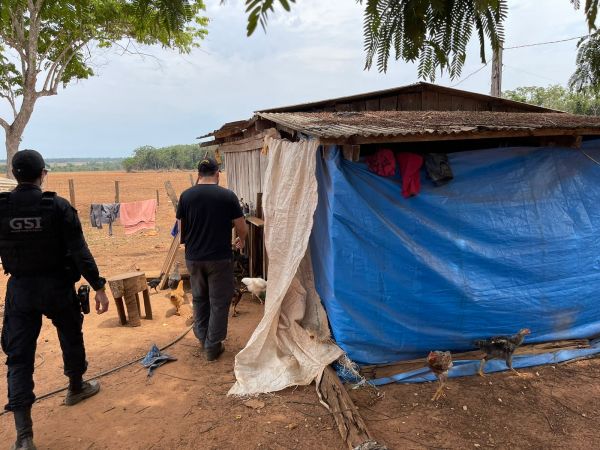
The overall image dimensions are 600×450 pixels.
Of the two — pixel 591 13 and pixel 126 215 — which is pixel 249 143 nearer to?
pixel 126 215

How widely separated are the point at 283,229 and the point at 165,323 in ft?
8.86

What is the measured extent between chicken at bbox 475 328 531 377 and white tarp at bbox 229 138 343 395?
147 cm

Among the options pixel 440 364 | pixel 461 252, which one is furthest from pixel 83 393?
pixel 461 252

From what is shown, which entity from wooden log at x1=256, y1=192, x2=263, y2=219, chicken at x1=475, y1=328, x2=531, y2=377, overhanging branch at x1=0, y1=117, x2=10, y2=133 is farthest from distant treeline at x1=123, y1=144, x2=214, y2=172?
chicken at x1=475, y1=328, x2=531, y2=377

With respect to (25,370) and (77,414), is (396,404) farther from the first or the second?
(25,370)

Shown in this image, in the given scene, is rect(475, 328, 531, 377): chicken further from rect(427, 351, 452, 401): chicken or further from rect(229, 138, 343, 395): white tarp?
rect(229, 138, 343, 395): white tarp

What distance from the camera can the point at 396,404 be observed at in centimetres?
392

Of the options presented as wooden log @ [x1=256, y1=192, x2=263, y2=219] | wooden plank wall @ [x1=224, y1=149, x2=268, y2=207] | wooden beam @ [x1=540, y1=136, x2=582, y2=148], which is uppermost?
wooden beam @ [x1=540, y1=136, x2=582, y2=148]

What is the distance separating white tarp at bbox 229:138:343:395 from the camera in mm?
4276

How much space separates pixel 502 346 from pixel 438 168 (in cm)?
190

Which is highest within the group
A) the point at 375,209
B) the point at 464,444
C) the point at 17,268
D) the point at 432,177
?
the point at 432,177

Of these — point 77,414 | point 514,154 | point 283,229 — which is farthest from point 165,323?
point 514,154

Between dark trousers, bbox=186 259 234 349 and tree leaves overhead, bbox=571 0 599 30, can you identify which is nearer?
tree leaves overhead, bbox=571 0 599 30

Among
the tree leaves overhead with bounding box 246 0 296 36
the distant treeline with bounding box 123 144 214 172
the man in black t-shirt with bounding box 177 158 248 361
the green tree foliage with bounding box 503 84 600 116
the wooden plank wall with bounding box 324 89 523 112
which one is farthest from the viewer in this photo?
the distant treeline with bounding box 123 144 214 172
